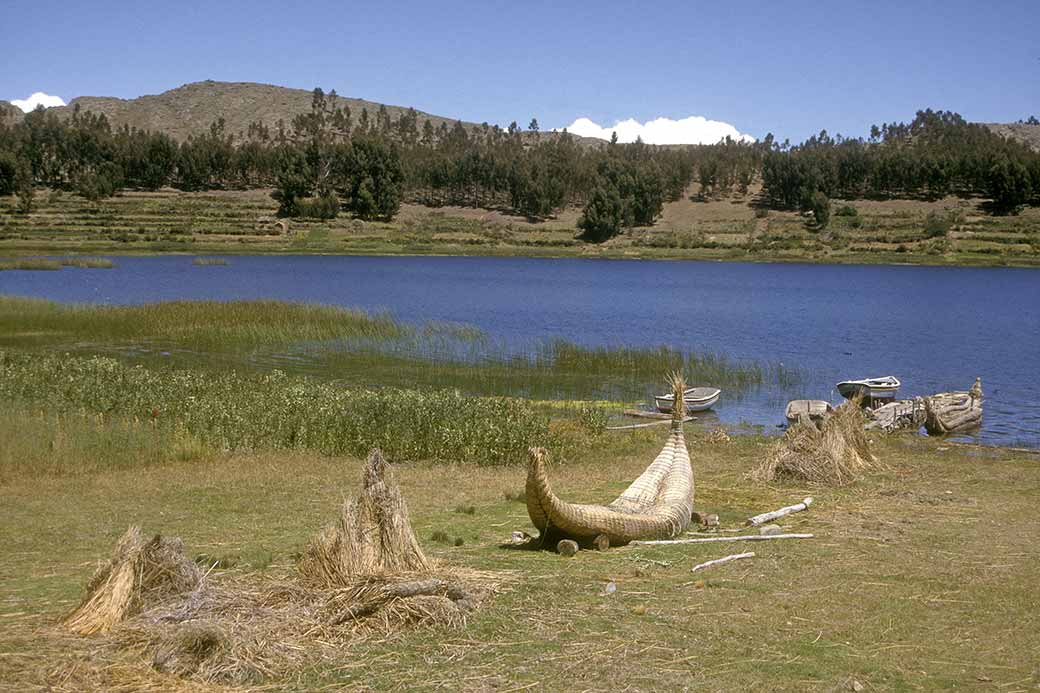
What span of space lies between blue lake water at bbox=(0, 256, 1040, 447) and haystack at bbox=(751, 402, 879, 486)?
8818 millimetres

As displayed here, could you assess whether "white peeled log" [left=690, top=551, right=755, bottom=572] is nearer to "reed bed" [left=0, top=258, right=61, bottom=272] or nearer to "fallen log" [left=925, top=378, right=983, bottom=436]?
"fallen log" [left=925, top=378, right=983, bottom=436]

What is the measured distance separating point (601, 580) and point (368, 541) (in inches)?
91.7

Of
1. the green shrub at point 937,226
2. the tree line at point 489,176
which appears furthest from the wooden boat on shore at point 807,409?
the tree line at point 489,176

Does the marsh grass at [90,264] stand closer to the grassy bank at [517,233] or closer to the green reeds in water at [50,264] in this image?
the green reeds in water at [50,264]

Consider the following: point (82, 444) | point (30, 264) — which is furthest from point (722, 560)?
point (30, 264)

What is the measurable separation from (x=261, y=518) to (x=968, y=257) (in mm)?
95282

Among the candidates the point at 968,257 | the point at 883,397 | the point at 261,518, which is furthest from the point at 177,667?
the point at 968,257

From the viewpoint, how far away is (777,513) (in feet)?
41.9

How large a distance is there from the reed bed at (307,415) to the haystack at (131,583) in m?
9.74

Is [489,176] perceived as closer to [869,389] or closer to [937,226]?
[937,226]

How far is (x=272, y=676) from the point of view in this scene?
6828 millimetres

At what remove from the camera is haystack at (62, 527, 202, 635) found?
24.2ft

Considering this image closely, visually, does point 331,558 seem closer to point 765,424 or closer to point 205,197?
point 765,424

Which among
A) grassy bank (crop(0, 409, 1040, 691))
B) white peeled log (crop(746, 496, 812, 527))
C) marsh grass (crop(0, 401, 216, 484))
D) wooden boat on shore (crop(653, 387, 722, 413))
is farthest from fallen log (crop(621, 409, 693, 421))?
marsh grass (crop(0, 401, 216, 484))
